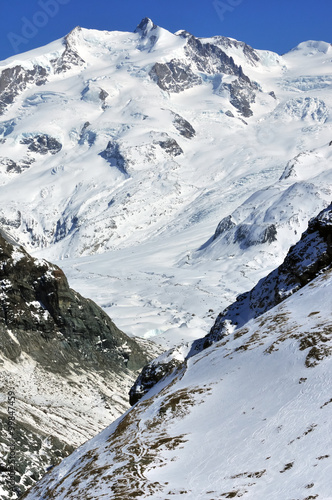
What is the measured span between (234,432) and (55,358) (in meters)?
61.2

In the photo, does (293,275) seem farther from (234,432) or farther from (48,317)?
(48,317)

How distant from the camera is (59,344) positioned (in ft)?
276

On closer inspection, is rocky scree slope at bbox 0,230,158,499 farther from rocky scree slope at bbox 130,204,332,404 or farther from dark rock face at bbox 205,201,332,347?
dark rock face at bbox 205,201,332,347

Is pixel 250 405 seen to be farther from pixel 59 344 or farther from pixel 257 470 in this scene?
pixel 59 344

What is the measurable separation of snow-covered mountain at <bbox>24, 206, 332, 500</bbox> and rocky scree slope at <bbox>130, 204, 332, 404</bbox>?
33.1 feet

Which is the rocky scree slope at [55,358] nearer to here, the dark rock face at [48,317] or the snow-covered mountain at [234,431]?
the dark rock face at [48,317]

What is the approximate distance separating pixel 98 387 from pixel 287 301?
4881 centimetres

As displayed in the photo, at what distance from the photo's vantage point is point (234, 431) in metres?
22.4

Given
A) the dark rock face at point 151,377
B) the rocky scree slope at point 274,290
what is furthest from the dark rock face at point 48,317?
the rocky scree slope at point 274,290

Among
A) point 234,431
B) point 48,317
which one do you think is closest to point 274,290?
point 234,431

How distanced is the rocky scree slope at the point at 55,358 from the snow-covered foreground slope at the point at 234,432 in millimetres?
27337

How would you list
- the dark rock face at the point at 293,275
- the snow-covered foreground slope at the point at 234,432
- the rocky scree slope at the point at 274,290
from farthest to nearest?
the rocky scree slope at the point at 274,290
the dark rock face at the point at 293,275
the snow-covered foreground slope at the point at 234,432

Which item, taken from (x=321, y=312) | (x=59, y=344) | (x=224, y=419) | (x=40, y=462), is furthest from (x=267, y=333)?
(x=59, y=344)

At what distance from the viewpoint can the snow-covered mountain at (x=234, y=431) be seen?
18797mm
